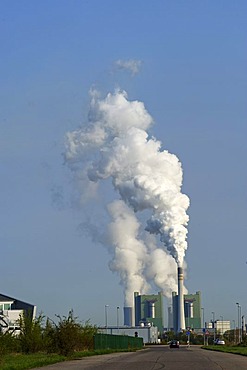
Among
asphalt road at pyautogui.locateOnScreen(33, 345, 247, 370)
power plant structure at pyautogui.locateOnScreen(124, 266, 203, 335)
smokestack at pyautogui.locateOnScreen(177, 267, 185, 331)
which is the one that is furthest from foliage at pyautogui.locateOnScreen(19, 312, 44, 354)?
power plant structure at pyautogui.locateOnScreen(124, 266, 203, 335)

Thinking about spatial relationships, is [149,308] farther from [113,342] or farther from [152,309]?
[113,342]

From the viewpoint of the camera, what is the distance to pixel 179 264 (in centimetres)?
13088

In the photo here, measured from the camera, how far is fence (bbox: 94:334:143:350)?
75.0 m

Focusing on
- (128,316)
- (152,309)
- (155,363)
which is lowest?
(155,363)

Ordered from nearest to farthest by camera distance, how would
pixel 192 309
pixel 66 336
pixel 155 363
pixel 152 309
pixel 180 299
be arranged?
pixel 155 363
pixel 66 336
pixel 180 299
pixel 192 309
pixel 152 309

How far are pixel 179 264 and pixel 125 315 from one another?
226 ft

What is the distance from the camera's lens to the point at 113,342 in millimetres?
84312

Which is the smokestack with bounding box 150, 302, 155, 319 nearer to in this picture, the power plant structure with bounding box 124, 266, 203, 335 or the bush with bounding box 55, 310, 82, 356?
the power plant structure with bounding box 124, 266, 203, 335

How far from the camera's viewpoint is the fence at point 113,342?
75012 mm

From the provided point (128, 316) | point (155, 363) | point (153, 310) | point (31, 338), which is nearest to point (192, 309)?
point (153, 310)

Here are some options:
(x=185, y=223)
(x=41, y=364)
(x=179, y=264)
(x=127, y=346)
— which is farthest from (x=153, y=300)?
(x=41, y=364)

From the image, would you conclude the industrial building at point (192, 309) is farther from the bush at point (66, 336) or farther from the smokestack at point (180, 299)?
the bush at point (66, 336)

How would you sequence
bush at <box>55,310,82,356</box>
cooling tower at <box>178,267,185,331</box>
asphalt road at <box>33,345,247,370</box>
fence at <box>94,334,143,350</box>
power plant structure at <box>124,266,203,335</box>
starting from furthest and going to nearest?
power plant structure at <box>124,266,203,335</box> → cooling tower at <box>178,267,185,331</box> → fence at <box>94,334,143,350</box> → bush at <box>55,310,82,356</box> → asphalt road at <box>33,345,247,370</box>

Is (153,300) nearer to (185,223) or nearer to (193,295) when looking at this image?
(193,295)
